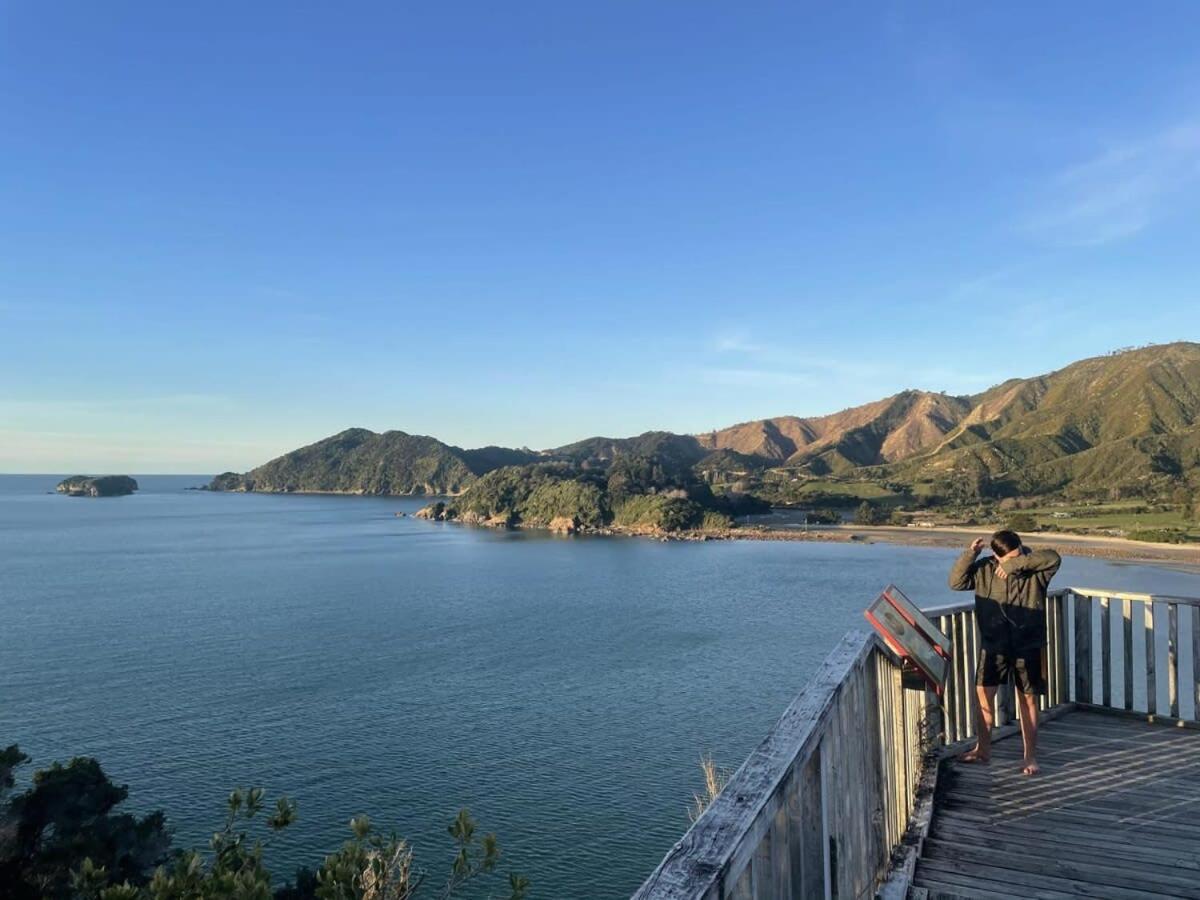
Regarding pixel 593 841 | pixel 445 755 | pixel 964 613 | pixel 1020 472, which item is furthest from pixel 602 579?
pixel 1020 472

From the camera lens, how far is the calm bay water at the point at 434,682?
67.3ft

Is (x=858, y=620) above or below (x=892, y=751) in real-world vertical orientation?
below

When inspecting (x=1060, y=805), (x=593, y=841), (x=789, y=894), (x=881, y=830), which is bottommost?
(x=593, y=841)

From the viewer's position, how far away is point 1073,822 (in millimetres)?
4258

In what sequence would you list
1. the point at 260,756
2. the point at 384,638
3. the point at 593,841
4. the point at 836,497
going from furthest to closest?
the point at 836,497 → the point at 384,638 → the point at 260,756 → the point at 593,841

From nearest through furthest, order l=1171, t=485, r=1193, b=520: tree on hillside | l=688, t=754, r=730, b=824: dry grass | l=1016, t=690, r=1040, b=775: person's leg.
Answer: l=1016, t=690, r=1040, b=775: person's leg, l=688, t=754, r=730, b=824: dry grass, l=1171, t=485, r=1193, b=520: tree on hillside

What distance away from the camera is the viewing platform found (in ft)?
6.60

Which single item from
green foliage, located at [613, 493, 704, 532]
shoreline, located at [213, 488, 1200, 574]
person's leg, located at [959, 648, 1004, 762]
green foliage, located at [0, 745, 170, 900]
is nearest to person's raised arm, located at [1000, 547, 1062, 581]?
person's leg, located at [959, 648, 1004, 762]

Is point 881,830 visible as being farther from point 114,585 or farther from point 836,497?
point 836,497

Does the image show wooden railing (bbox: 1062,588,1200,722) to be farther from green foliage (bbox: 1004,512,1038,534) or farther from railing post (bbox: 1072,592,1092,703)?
green foliage (bbox: 1004,512,1038,534)

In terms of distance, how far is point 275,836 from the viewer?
1886 centimetres

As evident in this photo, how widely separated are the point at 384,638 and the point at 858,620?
26.9m

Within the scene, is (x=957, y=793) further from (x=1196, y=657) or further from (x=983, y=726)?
(x=1196, y=657)

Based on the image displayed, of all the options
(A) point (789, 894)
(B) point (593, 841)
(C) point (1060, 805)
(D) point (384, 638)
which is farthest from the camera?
(D) point (384, 638)
